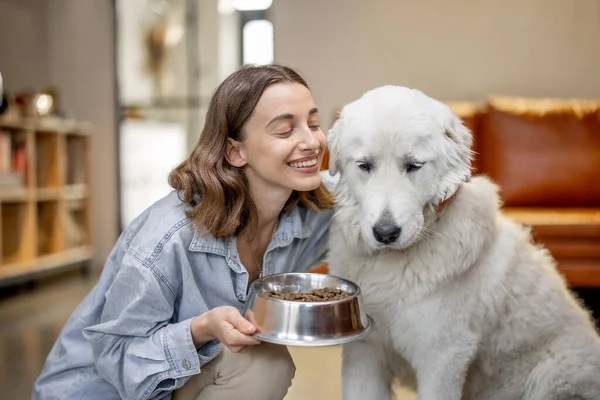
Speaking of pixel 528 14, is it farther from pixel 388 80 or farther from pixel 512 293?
pixel 512 293

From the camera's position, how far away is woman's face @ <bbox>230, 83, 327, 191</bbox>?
1468mm

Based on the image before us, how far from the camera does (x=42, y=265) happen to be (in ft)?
13.9

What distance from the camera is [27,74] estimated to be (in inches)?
198

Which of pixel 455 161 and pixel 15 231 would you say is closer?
pixel 455 161

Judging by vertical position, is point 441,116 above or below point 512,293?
above

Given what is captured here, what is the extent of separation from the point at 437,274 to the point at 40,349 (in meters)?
2.20

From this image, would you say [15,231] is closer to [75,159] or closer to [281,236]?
[75,159]

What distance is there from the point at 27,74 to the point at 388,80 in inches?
128

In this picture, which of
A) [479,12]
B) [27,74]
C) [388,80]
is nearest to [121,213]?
[27,74]

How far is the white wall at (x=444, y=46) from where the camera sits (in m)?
4.02

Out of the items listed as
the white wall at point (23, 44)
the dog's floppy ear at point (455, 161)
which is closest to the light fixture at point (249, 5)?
the white wall at point (23, 44)

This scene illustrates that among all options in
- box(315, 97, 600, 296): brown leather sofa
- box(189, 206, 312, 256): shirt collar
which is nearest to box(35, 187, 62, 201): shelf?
box(315, 97, 600, 296): brown leather sofa

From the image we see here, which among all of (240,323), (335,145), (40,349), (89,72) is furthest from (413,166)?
(89,72)

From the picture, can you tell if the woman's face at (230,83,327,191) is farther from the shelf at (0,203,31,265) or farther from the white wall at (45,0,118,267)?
the white wall at (45,0,118,267)
